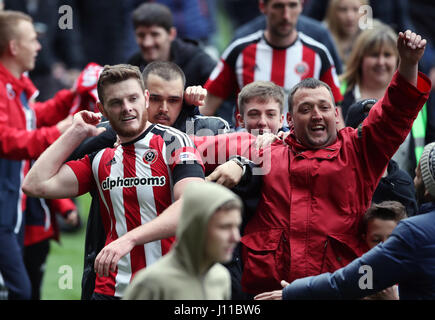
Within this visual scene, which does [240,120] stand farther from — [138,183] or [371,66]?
[371,66]

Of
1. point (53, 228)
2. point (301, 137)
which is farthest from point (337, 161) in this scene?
point (53, 228)

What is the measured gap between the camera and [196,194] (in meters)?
3.08

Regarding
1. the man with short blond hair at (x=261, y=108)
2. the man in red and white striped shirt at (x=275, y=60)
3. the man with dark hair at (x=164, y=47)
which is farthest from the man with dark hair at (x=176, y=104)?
the man with dark hair at (x=164, y=47)

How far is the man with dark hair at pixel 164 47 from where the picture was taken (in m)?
7.33

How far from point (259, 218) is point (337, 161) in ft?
1.79

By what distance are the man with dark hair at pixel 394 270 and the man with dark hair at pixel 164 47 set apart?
3.55m

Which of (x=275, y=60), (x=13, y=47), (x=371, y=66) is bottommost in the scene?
(x=371, y=66)

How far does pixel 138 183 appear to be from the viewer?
14.2ft

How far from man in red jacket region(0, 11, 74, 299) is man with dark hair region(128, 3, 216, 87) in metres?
0.90

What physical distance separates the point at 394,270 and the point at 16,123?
4.14m

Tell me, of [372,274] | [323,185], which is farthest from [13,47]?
[372,274]

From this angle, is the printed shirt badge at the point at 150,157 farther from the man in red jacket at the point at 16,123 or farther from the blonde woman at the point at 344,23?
the blonde woman at the point at 344,23

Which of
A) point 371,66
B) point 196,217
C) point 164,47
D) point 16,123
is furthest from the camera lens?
point 164,47

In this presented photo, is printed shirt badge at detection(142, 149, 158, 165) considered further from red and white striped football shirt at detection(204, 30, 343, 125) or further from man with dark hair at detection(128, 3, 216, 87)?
man with dark hair at detection(128, 3, 216, 87)
